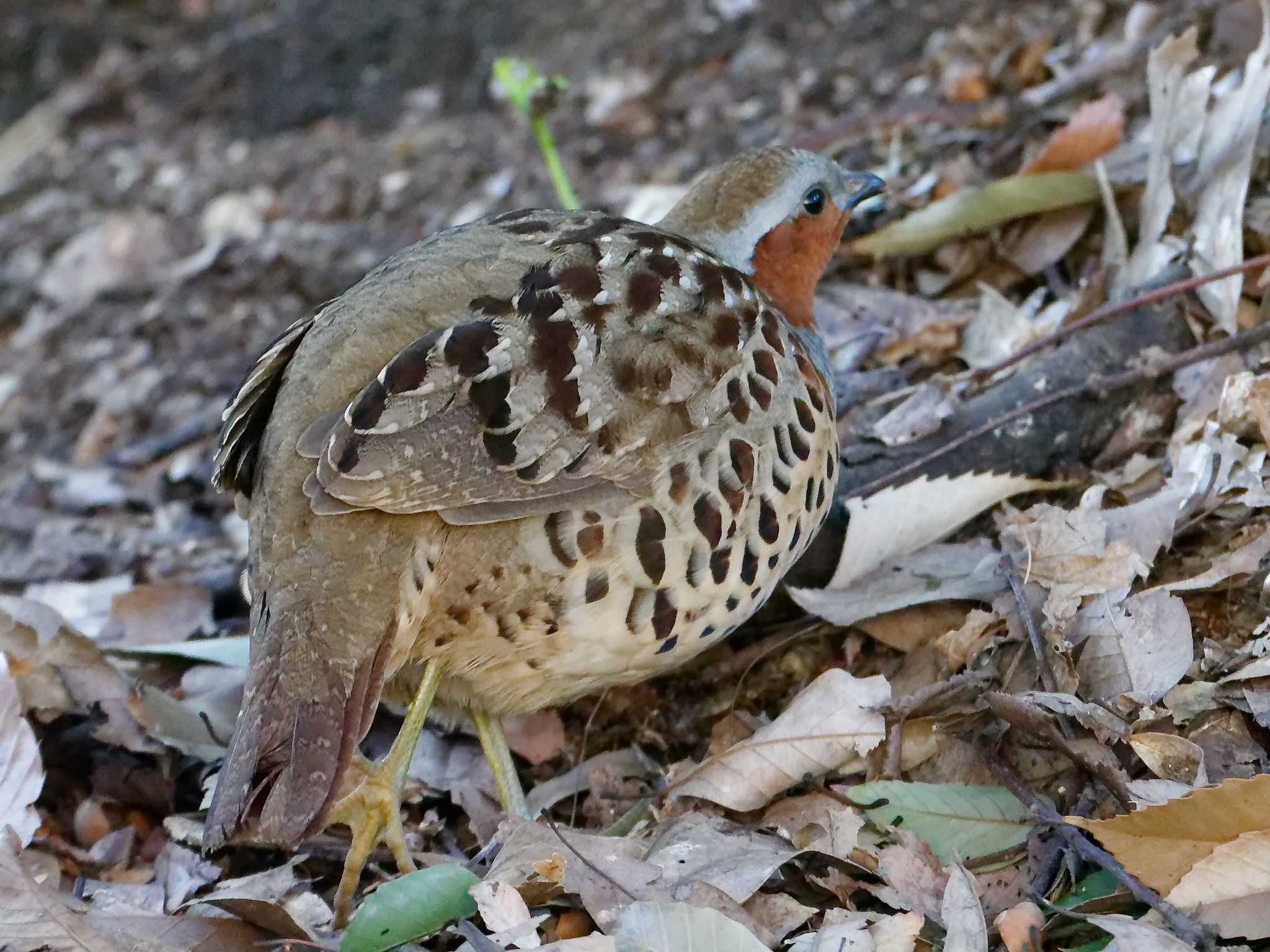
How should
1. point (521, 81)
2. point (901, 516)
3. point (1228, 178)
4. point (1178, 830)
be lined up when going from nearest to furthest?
point (1178, 830) → point (901, 516) → point (1228, 178) → point (521, 81)

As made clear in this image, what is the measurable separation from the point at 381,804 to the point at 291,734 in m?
0.38

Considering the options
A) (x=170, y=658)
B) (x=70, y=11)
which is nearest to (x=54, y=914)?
(x=170, y=658)

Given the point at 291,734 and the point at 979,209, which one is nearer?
the point at 291,734

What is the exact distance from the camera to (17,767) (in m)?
3.02

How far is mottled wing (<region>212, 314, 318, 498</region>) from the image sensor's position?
2998mm

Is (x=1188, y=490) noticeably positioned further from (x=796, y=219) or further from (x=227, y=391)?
(x=227, y=391)

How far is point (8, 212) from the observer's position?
7.35m

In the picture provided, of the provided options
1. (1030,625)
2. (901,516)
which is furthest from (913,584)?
(1030,625)

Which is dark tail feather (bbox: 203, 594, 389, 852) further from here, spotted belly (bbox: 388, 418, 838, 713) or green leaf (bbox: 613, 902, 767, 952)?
green leaf (bbox: 613, 902, 767, 952)

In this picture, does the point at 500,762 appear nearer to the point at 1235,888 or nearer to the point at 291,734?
the point at 291,734

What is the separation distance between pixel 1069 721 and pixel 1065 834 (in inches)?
11.3

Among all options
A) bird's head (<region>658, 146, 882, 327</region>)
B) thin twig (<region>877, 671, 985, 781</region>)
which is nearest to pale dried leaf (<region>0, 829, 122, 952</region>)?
thin twig (<region>877, 671, 985, 781</region>)

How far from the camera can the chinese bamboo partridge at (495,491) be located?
2615 millimetres

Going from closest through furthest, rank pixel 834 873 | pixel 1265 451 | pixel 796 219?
pixel 834 873
pixel 1265 451
pixel 796 219
